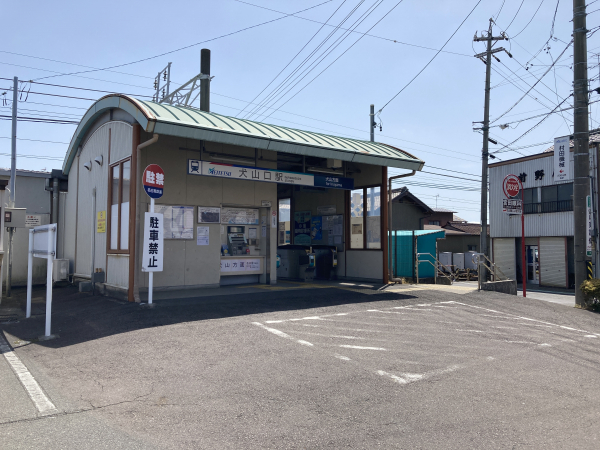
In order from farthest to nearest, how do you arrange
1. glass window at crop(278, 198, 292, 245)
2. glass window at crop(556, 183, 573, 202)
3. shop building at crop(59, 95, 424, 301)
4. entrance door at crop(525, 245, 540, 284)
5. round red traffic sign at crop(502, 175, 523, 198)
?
1. entrance door at crop(525, 245, 540, 284)
2. glass window at crop(556, 183, 573, 202)
3. glass window at crop(278, 198, 292, 245)
4. round red traffic sign at crop(502, 175, 523, 198)
5. shop building at crop(59, 95, 424, 301)

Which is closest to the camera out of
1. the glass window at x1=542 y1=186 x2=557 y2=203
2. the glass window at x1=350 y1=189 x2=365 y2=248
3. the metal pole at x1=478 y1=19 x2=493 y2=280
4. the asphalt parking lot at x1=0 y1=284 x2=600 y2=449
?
the asphalt parking lot at x1=0 y1=284 x2=600 y2=449

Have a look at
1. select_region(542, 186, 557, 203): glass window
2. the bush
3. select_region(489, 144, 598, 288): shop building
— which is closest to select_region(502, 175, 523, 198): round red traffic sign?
the bush

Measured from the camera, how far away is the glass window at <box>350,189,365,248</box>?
590 inches

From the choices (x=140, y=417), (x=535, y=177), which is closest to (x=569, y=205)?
(x=535, y=177)

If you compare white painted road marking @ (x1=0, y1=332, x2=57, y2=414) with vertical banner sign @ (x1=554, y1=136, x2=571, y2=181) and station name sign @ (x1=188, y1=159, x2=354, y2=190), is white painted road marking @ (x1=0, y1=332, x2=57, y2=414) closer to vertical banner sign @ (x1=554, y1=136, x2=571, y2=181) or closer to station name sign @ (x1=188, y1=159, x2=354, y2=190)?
station name sign @ (x1=188, y1=159, x2=354, y2=190)

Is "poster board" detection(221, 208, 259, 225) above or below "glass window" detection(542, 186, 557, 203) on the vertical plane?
below

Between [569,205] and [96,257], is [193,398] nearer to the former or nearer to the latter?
[96,257]

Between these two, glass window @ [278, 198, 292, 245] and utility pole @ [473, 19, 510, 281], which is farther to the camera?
utility pole @ [473, 19, 510, 281]

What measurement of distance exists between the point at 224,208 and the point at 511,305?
7792 mm

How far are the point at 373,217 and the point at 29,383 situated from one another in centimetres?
1104

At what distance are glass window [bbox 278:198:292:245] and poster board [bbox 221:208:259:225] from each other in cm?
470

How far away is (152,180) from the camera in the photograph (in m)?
9.22

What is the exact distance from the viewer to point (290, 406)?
4.43m

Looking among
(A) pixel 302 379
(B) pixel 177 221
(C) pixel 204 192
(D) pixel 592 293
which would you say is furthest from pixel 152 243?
(D) pixel 592 293
